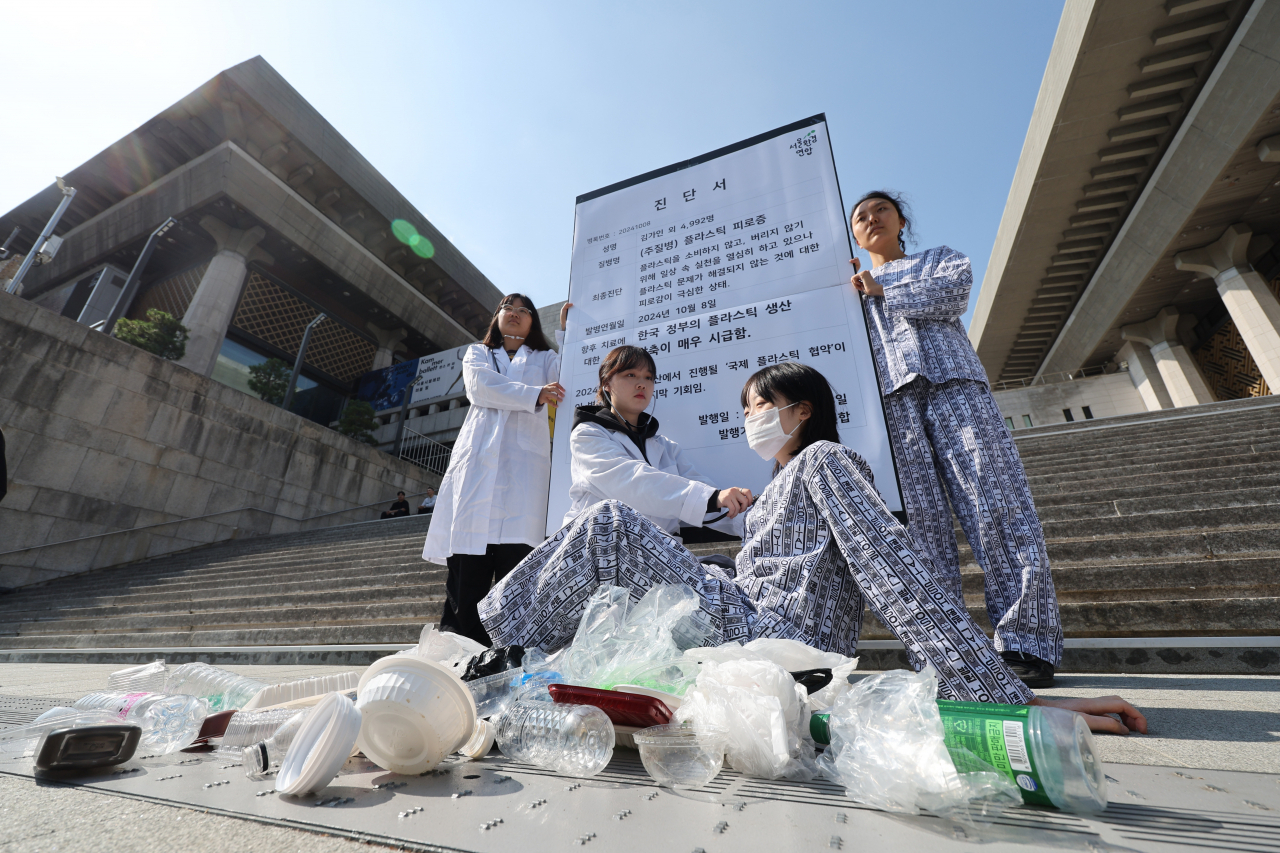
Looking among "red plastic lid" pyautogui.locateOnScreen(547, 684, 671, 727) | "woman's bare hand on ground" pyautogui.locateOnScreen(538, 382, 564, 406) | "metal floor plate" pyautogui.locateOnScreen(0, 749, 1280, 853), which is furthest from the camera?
"woman's bare hand on ground" pyautogui.locateOnScreen(538, 382, 564, 406)

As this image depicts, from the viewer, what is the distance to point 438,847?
23.6 inches

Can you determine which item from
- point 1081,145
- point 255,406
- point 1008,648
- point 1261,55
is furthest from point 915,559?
point 1081,145

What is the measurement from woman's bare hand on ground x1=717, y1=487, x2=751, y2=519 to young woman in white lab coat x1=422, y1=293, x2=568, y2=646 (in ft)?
3.35

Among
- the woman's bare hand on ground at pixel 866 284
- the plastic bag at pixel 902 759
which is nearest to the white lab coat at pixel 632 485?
the plastic bag at pixel 902 759

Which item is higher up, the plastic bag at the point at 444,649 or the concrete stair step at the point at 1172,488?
the concrete stair step at the point at 1172,488

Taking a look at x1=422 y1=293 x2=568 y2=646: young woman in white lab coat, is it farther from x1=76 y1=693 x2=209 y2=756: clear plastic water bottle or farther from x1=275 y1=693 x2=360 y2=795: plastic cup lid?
x1=275 y1=693 x2=360 y2=795: plastic cup lid

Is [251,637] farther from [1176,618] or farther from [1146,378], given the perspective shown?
[1146,378]

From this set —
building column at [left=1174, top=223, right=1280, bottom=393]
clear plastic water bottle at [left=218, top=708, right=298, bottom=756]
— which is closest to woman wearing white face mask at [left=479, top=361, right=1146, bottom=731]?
clear plastic water bottle at [left=218, top=708, right=298, bottom=756]

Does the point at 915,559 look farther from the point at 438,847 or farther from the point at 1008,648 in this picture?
the point at 438,847

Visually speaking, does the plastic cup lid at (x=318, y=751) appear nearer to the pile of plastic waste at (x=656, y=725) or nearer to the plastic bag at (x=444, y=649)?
the pile of plastic waste at (x=656, y=725)

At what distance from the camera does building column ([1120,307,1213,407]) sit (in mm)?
16266

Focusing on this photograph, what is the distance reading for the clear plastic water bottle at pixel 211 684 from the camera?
1.49 m

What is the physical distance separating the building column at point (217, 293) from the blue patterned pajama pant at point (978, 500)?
15445 mm

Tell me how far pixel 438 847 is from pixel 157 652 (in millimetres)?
4380
